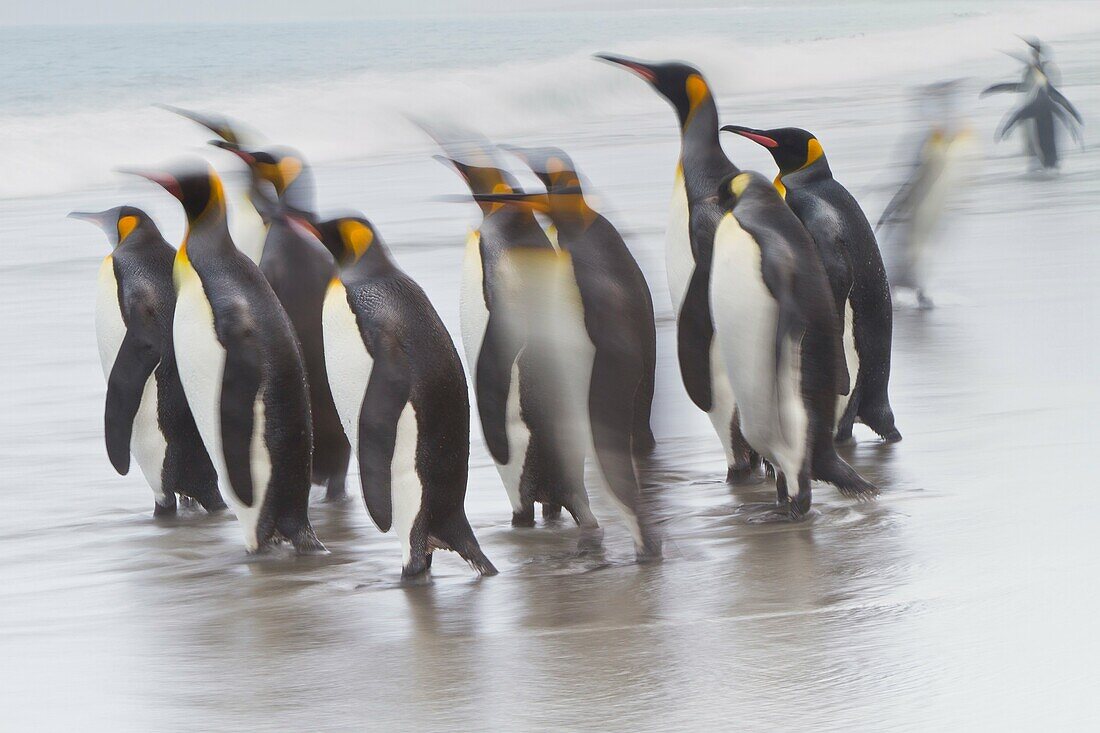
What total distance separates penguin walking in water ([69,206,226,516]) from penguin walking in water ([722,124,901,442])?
1787mm

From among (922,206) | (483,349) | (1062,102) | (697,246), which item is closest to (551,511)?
(483,349)

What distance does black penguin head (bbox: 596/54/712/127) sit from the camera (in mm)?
4652

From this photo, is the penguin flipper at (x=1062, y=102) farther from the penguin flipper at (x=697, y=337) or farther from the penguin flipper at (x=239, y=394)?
the penguin flipper at (x=239, y=394)

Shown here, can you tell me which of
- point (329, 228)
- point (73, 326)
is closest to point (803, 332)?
point (329, 228)

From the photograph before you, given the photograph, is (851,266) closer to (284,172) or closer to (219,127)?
(284,172)

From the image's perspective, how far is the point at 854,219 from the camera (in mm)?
4801

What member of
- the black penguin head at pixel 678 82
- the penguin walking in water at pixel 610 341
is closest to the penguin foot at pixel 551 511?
the penguin walking in water at pixel 610 341

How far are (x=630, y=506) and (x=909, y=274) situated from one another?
154 inches

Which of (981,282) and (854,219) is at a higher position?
(854,219)

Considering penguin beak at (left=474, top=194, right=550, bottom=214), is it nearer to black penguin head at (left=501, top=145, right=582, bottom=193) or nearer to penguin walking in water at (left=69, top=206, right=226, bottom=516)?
black penguin head at (left=501, top=145, right=582, bottom=193)

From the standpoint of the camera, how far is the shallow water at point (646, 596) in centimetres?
280

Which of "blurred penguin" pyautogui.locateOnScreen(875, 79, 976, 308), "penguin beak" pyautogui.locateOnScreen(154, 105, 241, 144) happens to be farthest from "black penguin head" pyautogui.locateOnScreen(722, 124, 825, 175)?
"blurred penguin" pyautogui.locateOnScreen(875, 79, 976, 308)

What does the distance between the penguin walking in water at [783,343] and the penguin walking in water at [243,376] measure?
3.73 ft

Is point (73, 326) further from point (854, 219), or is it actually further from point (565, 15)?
point (565, 15)
